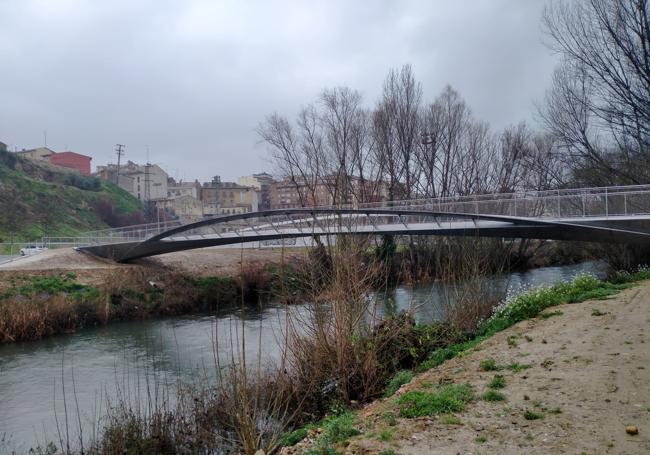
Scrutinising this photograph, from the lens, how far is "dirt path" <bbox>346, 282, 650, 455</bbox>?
5.04m

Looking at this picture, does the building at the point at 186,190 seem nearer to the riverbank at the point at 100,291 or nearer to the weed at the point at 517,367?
the riverbank at the point at 100,291

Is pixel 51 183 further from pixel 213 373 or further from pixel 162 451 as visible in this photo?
pixel 162 451

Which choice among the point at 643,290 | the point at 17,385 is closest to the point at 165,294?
the point at 17,385

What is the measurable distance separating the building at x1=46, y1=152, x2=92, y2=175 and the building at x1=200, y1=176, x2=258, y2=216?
2544cm

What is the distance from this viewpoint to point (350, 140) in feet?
134

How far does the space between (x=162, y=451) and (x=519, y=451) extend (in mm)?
5429

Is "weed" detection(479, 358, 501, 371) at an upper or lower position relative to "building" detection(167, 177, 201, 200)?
lower

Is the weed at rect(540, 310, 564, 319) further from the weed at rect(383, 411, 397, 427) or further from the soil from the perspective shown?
the soil

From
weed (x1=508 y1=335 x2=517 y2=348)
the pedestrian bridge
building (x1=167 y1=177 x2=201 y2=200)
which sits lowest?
weed (x1=508 y1=335 x2=517 y2=348)

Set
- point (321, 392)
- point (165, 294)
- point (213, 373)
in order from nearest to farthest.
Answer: point (321, 392) → point (213, 373) → point (165, 294)

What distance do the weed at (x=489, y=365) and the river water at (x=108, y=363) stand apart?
8.47 feet

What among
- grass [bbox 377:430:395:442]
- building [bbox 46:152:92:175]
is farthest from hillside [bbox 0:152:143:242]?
grass [bbox 377:430:395:442]

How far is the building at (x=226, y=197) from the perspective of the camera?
10974cm

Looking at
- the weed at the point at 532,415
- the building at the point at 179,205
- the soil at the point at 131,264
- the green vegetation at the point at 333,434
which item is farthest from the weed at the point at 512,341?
the building at the point at 179,205
